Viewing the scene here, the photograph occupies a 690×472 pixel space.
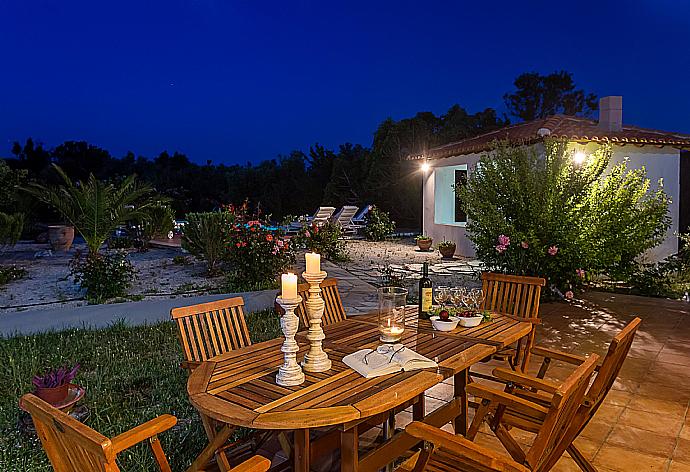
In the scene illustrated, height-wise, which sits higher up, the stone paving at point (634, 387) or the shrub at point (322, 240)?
the shrub at point (322, 240)

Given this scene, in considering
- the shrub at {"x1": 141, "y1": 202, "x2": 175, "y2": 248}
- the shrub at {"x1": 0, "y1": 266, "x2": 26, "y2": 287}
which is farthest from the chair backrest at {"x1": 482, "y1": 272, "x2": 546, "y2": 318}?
the shrub at {"x1": 141, "y1": 202, "x2": 175, "y2": 248}

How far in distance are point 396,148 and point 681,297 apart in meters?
13.8

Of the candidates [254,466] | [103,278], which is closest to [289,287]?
[254,466]

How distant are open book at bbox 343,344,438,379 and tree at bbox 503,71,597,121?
2539 centimetres

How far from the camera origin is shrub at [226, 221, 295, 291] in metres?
8.10

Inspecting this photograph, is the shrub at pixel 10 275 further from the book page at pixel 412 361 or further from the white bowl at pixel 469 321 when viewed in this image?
the book page at pixel 412 361

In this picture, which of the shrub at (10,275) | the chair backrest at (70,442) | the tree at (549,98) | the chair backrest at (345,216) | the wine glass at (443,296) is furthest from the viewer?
the tree at (549,98)

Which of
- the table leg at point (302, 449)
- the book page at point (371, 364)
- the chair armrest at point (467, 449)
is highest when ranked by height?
the book page at point (371, 364)

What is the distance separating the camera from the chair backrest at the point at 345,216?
1543cm

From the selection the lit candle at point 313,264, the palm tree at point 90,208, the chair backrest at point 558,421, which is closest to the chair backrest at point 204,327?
the lit candle at point 313,264

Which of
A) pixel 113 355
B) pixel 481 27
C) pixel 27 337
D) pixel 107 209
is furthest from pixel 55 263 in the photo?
pixel 481 27

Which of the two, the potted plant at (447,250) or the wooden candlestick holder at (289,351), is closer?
the wooden candlestick holder at (289,351)

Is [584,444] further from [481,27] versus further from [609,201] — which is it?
[481,27]

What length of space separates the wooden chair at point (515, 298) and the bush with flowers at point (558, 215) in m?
3.04
